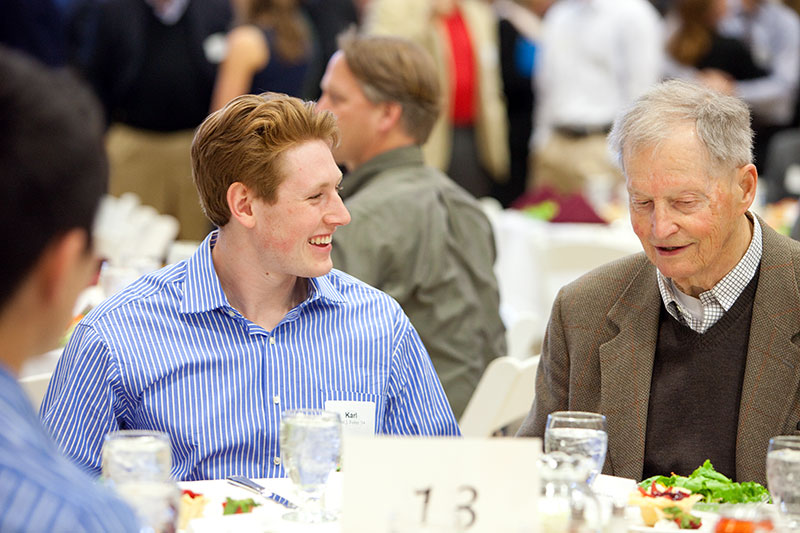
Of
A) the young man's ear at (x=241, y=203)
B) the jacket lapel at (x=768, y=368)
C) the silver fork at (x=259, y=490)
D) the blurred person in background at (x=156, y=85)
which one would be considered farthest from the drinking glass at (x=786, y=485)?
the blurred person in background at (x=156, y=85)

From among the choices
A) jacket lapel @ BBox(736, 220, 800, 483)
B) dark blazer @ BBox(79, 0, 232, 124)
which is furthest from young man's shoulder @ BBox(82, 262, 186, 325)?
dark blazer @ BBox(79, 0, 232, 124)

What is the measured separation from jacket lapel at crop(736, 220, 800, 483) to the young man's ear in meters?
1.10

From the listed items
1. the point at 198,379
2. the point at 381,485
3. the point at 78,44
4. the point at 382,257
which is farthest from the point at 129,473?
the point at 78,44

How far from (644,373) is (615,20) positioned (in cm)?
662

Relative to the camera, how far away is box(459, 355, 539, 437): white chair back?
2.97m

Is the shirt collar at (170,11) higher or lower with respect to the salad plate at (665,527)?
higher

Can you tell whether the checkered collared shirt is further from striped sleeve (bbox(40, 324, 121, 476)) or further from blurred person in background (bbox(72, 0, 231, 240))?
blurred person in background (bbox(72, 0, 231, 240))

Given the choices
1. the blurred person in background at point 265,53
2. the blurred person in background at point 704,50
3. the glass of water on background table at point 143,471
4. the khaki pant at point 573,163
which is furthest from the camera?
the blurred person in background at point 704,50

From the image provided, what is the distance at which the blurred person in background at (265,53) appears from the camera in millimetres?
7629

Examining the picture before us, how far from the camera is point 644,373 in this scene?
2.51 meters

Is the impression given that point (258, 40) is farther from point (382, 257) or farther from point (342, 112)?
point (382, 257)

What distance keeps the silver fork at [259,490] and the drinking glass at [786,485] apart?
2.50 feet

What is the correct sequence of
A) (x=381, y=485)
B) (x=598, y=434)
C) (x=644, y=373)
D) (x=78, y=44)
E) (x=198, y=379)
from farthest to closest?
(x=78, y=44) < (x=644, y=373) < (x=198, y=379) < (x=598, y=434) < (x=381, y=485)

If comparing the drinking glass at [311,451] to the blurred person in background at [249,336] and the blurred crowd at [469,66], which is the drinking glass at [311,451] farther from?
the blurred crowd at [469,66]
